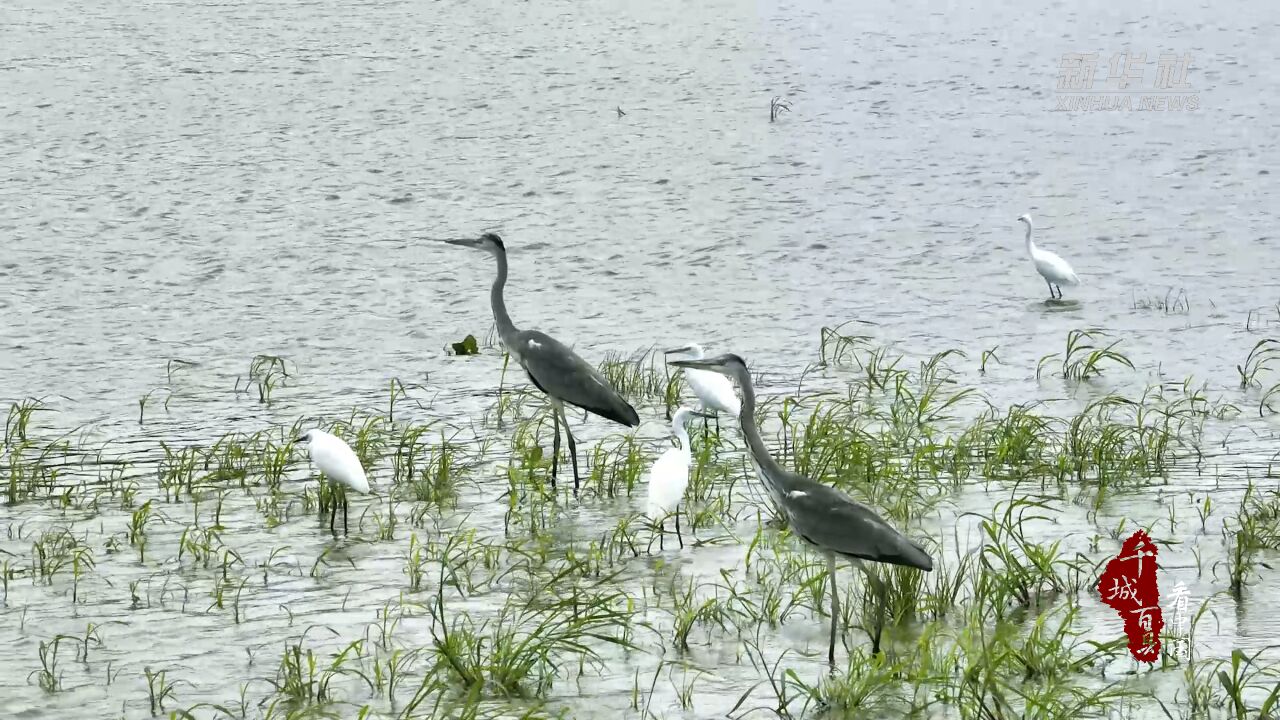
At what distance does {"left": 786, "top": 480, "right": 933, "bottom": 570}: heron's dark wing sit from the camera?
5.40 m

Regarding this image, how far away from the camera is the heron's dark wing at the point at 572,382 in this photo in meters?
8.77

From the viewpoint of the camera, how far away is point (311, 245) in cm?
1697

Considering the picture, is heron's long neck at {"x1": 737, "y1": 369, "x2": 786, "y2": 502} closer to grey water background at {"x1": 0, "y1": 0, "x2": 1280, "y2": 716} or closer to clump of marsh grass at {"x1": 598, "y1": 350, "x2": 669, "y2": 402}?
grey water background at {"x1": 0, "y1": 0, "x2": 1280, "y2": 716}

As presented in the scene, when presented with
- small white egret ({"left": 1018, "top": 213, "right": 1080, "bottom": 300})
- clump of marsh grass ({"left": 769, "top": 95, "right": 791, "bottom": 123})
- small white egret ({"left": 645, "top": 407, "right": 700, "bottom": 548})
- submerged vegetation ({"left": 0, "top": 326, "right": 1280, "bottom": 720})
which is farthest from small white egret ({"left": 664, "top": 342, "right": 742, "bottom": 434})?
clump of marsh grass ({"left": 769, "top": 95, "right": 791, "bottom": 123})

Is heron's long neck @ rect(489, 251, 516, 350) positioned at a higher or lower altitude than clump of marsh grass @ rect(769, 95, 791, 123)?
lower

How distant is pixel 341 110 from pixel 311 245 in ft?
23.5

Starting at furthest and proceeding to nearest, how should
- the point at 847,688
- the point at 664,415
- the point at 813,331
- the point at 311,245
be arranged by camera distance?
1. the point at 311,245
2. the point at 813,331
3. the point at 664,415
4. the point at 847,688

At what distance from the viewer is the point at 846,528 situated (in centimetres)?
552

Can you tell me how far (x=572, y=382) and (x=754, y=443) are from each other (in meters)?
2.92

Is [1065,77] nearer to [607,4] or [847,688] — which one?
[607,4]

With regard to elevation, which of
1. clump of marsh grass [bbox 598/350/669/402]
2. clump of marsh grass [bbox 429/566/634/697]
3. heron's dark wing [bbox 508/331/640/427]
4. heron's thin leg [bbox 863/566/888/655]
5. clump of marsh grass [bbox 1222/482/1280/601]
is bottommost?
clump of marsh grass [bbox 429/566/634/697]

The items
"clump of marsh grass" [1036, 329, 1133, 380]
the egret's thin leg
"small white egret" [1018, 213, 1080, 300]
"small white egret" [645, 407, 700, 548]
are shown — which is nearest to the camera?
"small white egret" [645, 407, 700, 548]

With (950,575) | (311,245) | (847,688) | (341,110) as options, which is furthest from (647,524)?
(341,110)

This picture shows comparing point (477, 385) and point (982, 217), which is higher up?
point (982, 217)
